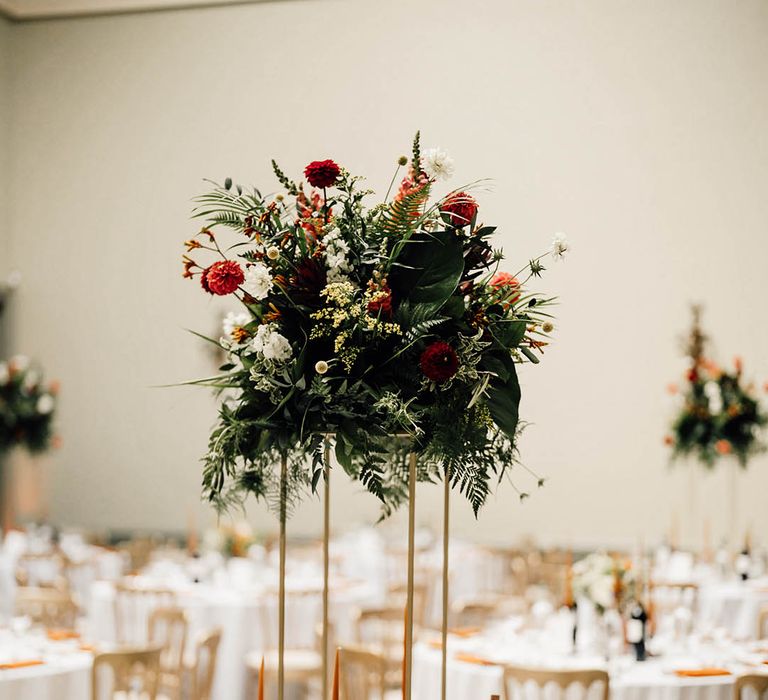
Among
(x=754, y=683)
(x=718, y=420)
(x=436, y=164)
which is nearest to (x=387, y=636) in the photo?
(x=754, y=683)

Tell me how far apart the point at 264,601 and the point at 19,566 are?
359cm

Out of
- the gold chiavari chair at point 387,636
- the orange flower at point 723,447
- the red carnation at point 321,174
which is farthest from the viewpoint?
the orange flower at point 723,447

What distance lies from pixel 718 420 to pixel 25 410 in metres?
6.35

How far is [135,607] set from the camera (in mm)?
7465

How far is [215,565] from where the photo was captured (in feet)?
27.3

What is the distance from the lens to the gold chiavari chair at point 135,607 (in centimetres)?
718

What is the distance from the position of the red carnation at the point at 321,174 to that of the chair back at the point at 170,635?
4091 millimetres

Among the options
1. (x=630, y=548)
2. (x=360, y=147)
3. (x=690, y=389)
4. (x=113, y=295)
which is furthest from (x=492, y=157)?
(x=113, y=295)

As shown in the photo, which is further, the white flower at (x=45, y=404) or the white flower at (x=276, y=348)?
the white flower at (x=45, y=404)

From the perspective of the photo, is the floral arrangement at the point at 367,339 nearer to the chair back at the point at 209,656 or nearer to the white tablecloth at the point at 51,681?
the white tablecloth at the point at 51,681

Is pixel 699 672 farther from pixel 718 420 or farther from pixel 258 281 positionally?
pixel 718 420

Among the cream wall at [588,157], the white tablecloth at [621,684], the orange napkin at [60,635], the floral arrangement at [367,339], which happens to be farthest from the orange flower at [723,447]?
the floral arrangement at [367,339]

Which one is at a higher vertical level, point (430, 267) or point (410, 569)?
point (430, 267)

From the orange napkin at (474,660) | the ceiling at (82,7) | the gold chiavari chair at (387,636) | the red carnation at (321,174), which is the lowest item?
the gold chiavari chair at (387,636)
